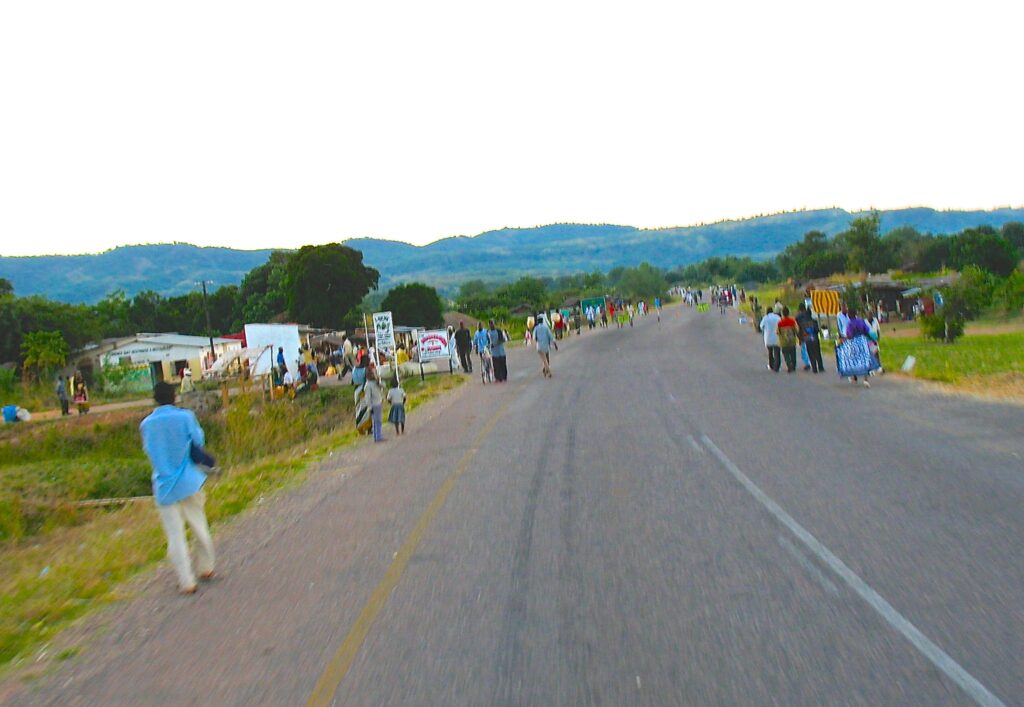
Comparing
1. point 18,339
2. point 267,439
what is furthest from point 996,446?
point 18,339

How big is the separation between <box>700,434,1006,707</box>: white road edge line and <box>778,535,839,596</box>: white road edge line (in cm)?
10

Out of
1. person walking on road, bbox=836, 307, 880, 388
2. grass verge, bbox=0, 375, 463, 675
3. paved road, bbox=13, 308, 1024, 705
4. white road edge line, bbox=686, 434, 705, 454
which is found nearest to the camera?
paved road, bbox=13, 308, 1024, 705

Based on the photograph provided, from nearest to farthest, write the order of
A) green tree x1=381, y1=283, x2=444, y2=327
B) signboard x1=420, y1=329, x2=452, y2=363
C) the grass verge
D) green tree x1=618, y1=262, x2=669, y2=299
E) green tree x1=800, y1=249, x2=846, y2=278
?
the grass verge < signboard x1=420, y1=329, x2=452, y2=363 < green tree x1=381, y1=283, x2=444, y2=327 < green tree x1=800, y1=249, x2=846, y2=278 < green tree x1=618, y1=262, x2=669, y2=299

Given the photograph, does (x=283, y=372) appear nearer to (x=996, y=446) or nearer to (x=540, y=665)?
(x=996, y=446)

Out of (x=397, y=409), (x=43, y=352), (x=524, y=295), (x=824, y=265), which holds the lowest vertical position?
(x=524, y=295)

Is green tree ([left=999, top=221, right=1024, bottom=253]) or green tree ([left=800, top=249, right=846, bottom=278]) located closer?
green tree ([left=800, top=249, right=846, bottom=278])

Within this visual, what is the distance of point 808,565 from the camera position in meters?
7.25

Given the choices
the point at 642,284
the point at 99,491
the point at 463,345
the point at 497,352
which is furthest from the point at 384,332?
the point at 642,284

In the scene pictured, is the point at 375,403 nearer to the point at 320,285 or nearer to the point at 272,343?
the point at 272,343

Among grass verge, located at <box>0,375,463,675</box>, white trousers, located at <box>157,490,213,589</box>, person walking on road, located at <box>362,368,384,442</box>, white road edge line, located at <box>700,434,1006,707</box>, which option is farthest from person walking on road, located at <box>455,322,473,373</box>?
white trousers, located at <box>157,490,213,589</box>

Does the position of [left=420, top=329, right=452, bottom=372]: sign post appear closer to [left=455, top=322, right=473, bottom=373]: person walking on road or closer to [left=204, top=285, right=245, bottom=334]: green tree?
[left=455, top=322, right=473, bottom=373]: person walking on road

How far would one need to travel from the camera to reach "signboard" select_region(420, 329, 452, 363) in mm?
36125

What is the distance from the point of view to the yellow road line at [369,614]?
5504 millimetres

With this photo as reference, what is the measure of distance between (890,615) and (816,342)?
19.3m
